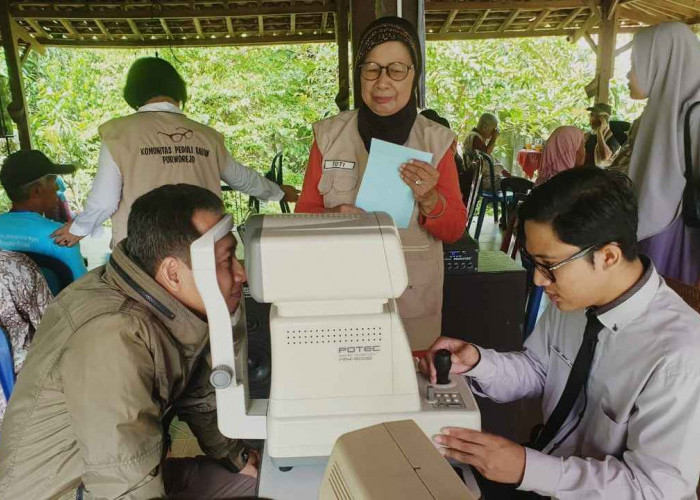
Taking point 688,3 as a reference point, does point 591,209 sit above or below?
below

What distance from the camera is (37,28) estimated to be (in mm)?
6270

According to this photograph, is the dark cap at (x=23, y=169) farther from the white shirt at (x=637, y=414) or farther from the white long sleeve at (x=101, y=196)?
the white shirt at (x=637, y=414)

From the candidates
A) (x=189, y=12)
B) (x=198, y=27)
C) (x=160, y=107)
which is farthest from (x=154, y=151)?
(x=198, y=27)

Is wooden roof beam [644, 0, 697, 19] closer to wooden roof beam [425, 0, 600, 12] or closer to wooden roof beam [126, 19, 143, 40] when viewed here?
wooden roof beam [425, 0, 600, 12]

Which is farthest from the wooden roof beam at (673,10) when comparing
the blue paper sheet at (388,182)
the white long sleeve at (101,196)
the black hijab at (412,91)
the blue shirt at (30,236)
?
the blue shirt at (30,236)

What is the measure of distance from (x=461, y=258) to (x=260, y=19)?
510 cm

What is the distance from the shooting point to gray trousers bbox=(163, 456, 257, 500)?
129 cm

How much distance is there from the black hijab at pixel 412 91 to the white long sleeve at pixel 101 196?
1.13 meters

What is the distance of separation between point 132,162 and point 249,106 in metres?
A: 8.46

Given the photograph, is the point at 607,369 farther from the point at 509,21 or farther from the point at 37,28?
the point at 37,28

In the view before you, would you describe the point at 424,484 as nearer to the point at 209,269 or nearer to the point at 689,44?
the point at 209,269

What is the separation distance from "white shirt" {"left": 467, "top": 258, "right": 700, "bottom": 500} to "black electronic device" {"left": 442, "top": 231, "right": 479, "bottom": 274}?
1.08 meters

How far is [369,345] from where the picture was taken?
0.86 meters

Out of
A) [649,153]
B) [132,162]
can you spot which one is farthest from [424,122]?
[132,162]
